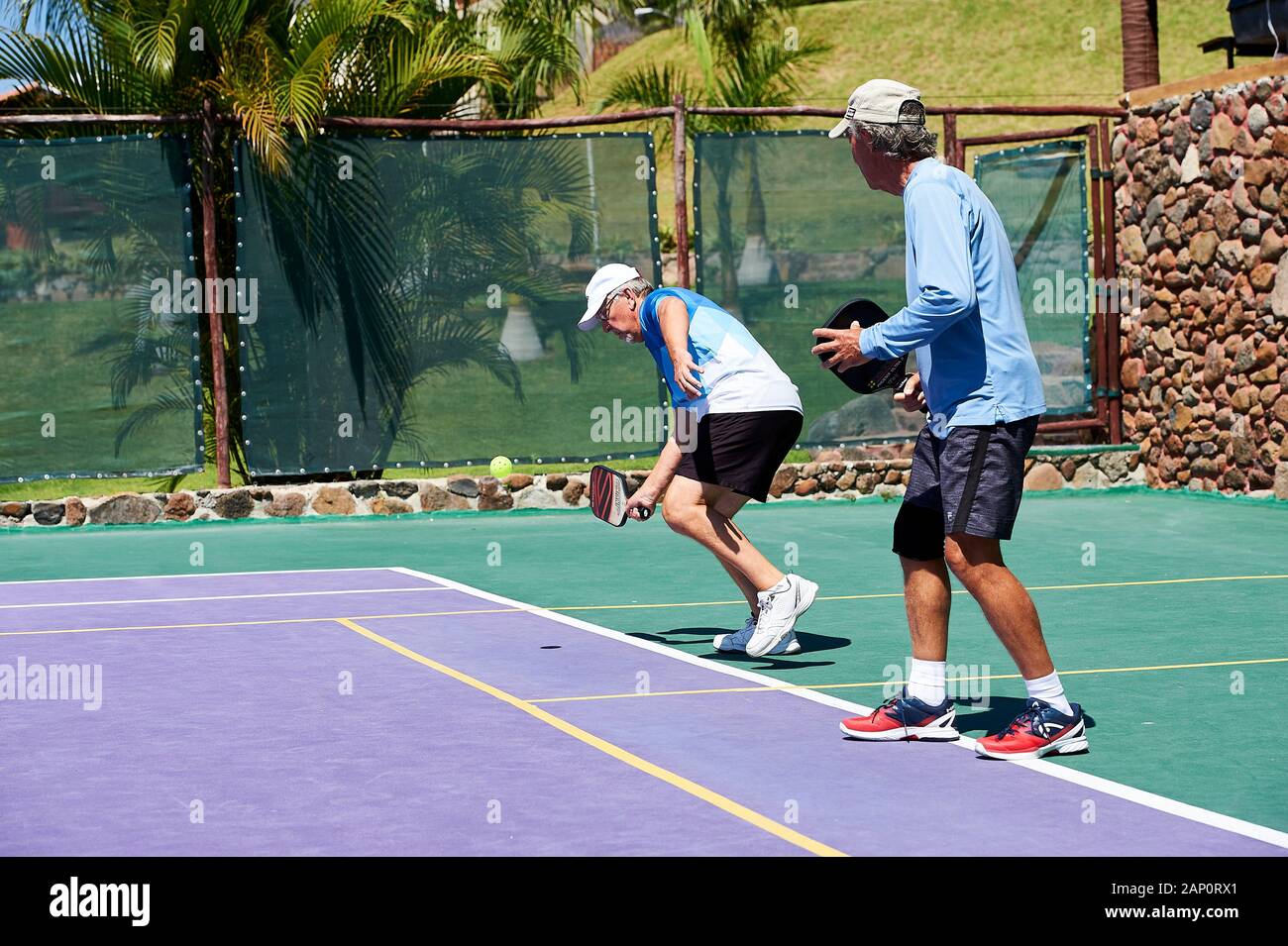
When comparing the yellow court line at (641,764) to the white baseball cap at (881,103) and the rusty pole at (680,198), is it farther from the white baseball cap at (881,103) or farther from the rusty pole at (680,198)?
the rusty pole at (680,198)

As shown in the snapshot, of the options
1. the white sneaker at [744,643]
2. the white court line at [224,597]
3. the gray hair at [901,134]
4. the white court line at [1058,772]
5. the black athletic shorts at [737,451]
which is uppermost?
the gray hair at [901,134]

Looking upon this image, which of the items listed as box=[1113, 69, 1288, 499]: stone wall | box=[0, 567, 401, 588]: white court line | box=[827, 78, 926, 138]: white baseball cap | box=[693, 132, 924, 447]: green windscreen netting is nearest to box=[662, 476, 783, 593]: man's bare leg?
box=[827, 78, 926, 138]: white baseball cap

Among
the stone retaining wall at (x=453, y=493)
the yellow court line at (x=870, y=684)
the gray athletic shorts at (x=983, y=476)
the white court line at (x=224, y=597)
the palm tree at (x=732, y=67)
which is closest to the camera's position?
the gray athletic shorts at (x=983, y=476)

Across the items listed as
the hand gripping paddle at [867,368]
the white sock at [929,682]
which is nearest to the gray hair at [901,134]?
the hand gripping paddle at [867,368]

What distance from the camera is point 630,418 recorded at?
50.6 ft

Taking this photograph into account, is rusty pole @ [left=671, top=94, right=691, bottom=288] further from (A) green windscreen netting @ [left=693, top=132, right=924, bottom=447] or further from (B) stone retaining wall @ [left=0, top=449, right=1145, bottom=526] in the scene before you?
(B) stone retaining wall @ [left=0, top=449, right=1145, bottom=526]

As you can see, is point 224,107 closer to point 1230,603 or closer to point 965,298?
point 1230,603

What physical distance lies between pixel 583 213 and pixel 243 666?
25.1ft

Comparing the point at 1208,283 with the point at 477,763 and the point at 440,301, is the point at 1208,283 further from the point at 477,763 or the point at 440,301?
the point at 477,763

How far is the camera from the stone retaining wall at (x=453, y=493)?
1462cm

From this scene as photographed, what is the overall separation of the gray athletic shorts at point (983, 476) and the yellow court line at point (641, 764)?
119cm

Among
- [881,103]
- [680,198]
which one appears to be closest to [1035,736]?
[881,103]

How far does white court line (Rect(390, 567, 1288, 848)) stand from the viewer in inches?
211
